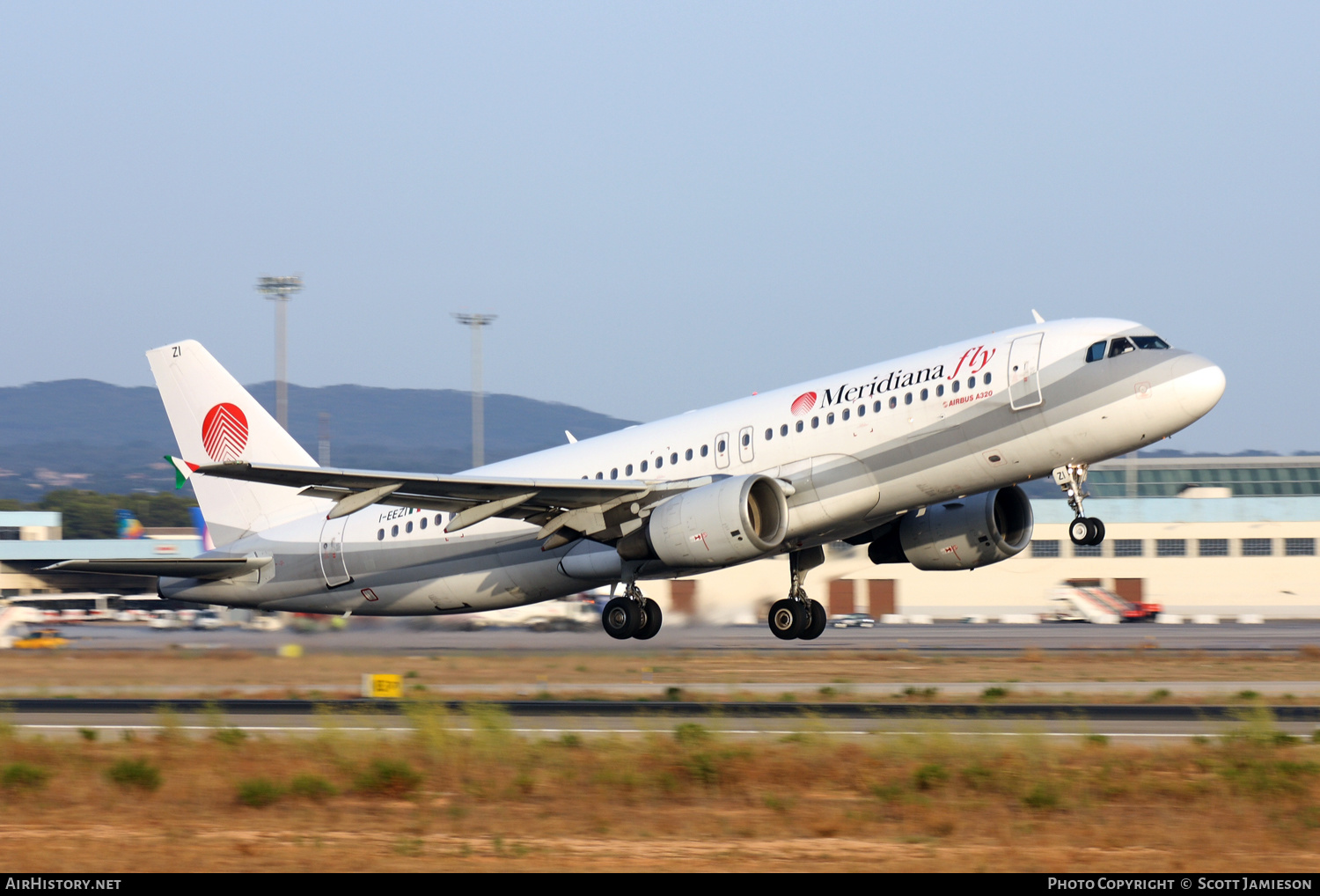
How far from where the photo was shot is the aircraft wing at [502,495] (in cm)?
2566

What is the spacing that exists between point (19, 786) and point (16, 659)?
24.8m

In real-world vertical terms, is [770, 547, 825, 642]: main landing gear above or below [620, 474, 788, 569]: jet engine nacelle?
below

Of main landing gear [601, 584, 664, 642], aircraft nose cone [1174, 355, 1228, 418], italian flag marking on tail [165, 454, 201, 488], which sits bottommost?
main landing gear [601, 584, 664, 642]

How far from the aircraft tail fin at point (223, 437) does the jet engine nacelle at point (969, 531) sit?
14.4m

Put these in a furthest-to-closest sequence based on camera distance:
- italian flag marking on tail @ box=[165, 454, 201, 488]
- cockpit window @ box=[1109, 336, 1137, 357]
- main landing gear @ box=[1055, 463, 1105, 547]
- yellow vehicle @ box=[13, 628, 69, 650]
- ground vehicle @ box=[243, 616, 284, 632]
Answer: yellow vehicle @ box=[13, 628, 69, 650] < ground vehicle @ box=[243, 616, 284, 632] < italian flag marking on tail @ box=[165, 454, 201, 488] < main landing gear @ box=[1055, 463, 1105, 547] < cockpit window @ box=[1109, 336, 1137, 357]

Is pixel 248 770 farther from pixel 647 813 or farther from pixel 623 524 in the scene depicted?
pixel 623 524

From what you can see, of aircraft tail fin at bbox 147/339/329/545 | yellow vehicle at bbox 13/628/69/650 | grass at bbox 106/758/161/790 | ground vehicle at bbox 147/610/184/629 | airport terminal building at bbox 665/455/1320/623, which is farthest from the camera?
airport terminal building at bbox 665/455/1320/623

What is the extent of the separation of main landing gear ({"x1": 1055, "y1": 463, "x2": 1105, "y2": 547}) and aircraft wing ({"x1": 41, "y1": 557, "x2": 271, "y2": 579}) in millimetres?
18886

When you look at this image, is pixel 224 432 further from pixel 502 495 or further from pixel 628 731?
pixel 628 731

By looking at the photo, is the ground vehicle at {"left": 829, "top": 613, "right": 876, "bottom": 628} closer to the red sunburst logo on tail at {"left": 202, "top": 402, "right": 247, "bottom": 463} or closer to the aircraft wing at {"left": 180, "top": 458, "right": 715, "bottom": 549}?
the red sunburst logo on tail at {"left": 202, "top": 402, "right": 247, "bottom": 463}

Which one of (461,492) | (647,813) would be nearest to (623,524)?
(461,492)

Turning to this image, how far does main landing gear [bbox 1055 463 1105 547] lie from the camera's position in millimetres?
24438

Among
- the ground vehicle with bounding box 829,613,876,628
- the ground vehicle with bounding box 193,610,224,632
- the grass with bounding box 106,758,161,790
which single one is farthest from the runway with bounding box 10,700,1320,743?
the ground vehicle with bounding box 829,613,876,628

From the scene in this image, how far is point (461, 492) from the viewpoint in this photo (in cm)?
2680
